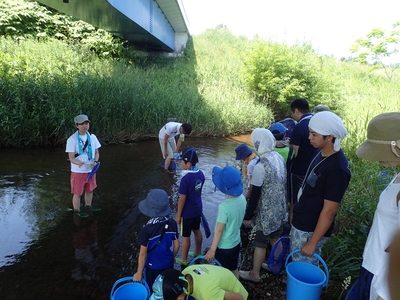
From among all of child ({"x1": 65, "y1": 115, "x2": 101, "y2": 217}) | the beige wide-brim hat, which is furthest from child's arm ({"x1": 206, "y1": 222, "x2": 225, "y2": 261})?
child ({"x1": 65, "y1": 115, "x2": 101, "y2": 217})

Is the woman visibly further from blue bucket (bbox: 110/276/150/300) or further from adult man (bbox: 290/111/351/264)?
blue bucket (bbox: 110/276/150/300)

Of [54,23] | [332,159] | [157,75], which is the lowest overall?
[332,159]

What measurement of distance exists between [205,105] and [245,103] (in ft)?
8.56

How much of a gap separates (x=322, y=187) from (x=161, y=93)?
10321 mm

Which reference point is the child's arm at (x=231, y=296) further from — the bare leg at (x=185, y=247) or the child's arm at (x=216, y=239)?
the bare leg at (x=185, y=247)

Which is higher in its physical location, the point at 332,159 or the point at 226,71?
the point at 226,71

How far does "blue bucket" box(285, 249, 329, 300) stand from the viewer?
2252 millimetres

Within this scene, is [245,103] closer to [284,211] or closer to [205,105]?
[205,105]

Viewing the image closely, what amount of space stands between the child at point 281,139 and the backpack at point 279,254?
1969 millimetres

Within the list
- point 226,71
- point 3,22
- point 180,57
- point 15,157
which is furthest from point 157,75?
point 15,157

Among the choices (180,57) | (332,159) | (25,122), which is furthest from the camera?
(180,57)

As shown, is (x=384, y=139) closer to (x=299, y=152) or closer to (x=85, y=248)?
(x=299, y=152)

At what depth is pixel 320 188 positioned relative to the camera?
2.48 meters

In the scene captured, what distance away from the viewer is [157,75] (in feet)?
54.8
